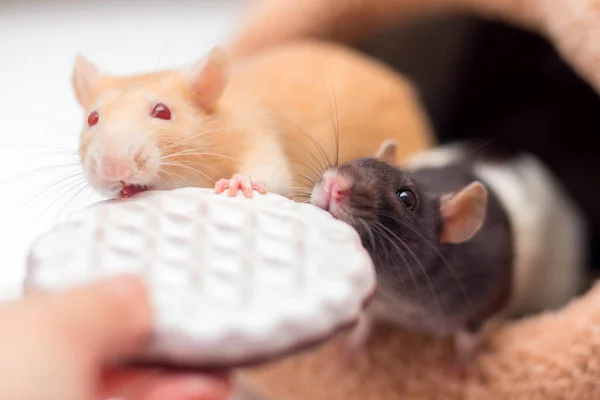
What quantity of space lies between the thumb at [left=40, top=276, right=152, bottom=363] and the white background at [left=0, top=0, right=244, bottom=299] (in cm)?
14

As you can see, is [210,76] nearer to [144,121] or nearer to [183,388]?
[144,121]

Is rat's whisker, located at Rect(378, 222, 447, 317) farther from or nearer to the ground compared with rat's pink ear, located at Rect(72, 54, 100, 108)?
nearer to the ground

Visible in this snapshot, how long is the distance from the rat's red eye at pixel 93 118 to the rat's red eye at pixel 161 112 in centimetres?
6

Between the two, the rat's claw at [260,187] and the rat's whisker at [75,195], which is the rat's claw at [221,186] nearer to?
the rat's claw at [260,187]

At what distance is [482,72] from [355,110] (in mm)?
615

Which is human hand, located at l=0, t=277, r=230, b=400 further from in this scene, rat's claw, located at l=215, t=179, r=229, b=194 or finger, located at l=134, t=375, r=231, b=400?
rat's claw, located at l=215, t=179, r=229, b=194

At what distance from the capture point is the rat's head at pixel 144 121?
638 mm

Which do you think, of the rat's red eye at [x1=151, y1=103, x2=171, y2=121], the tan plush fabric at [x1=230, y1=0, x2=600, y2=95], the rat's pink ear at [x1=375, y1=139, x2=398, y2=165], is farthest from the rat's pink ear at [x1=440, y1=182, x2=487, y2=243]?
the tan plush fabric at [x1=230, y1=0, x2=600, y2=95]

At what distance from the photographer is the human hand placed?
0.45 metres

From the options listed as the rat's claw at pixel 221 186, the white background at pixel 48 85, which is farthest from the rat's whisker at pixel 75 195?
the rat's claw at pixel 221 186

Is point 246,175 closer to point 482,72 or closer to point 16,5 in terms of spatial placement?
point 16,5

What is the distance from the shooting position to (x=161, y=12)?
4.90 ft

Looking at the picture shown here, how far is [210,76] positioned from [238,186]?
167 mm

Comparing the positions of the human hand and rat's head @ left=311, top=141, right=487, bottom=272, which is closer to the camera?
the human hand
